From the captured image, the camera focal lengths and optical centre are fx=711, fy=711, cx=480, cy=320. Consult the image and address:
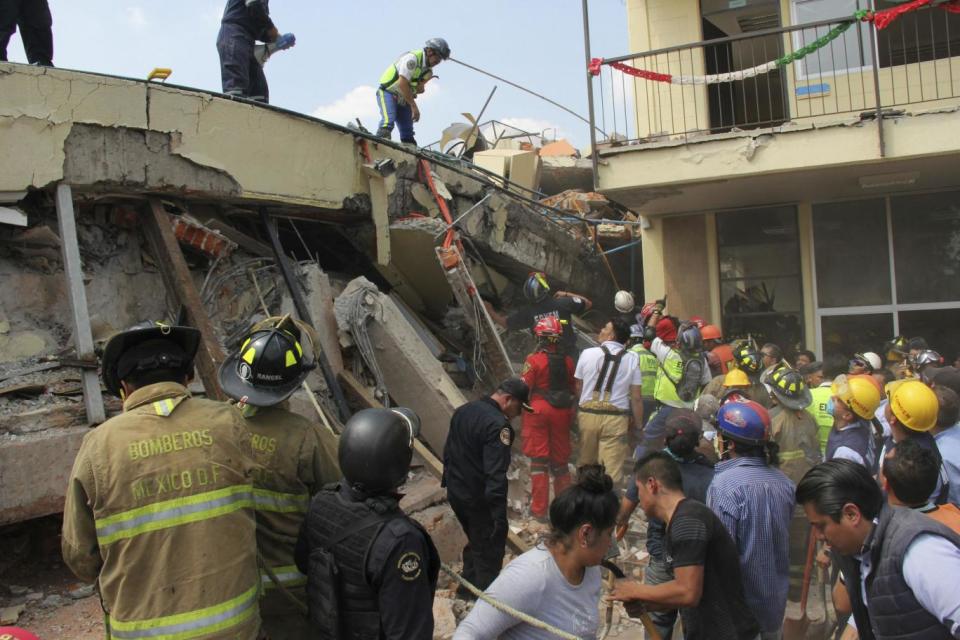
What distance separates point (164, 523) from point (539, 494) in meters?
4.43

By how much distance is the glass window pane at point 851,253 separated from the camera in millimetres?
9008

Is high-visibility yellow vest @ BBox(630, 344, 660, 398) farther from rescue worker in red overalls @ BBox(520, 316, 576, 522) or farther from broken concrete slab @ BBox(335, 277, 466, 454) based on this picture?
broken concrete slab @ BBox(335, 277, 466, 454)

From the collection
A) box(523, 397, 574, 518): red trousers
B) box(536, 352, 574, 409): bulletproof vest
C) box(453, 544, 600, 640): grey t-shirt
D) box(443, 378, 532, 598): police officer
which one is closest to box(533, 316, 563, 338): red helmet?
box(536, 352, 574, 409): bulletproof vest

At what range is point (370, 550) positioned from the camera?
2.08 m

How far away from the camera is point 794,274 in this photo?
30.8 feet

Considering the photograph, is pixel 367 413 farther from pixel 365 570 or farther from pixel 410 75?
pixel 410 75

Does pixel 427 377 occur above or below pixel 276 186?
below

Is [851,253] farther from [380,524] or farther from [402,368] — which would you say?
[380,524]

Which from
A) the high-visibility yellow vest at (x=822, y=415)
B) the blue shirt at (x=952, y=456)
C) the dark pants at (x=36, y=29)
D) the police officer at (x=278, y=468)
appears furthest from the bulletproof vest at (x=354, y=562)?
the dark pants at (x=36, y=29)

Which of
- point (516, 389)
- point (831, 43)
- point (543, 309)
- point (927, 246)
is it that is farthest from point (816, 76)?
point (516, 389)

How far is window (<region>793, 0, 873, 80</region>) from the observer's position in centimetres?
867

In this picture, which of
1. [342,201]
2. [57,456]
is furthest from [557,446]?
[57,456]

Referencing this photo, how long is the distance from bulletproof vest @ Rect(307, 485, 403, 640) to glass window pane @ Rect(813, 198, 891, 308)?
8.58 meters

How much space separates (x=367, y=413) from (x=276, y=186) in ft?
15.5
